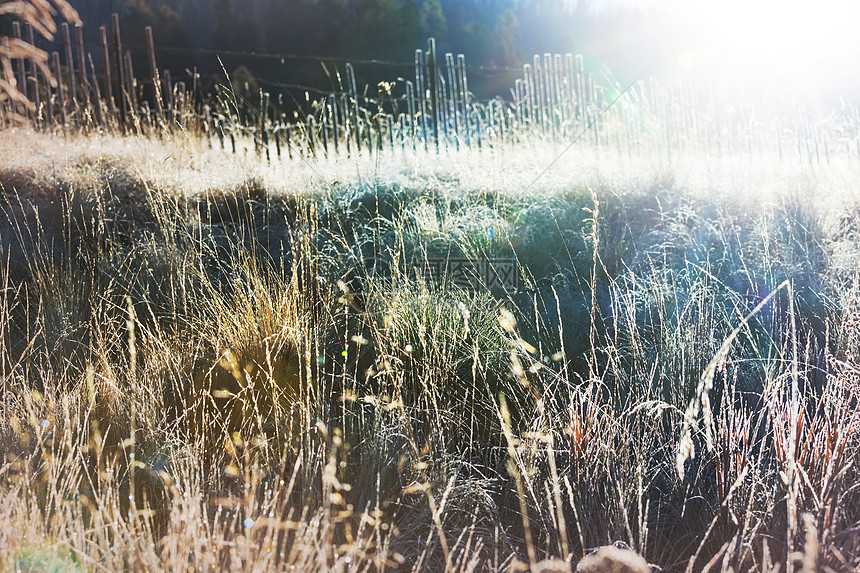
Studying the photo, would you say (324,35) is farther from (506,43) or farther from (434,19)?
(506,43)

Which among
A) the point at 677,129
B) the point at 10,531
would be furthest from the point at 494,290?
the point at 677,129

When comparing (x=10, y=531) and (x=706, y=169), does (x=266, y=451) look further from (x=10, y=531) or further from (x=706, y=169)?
(x=706, y=169)

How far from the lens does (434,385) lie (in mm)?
2270

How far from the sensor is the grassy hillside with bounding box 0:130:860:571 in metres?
1.86

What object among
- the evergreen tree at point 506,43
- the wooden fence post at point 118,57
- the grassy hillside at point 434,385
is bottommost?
the grassy hillside at point 434,385

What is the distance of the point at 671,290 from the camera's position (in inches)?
143

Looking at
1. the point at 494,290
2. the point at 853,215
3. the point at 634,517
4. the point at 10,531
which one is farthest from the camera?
the point at 853,215

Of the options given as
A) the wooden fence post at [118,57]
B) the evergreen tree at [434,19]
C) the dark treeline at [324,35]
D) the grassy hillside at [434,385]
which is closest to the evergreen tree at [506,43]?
the dark treeline at [324,35]

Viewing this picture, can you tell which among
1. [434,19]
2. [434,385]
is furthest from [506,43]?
[434,385]

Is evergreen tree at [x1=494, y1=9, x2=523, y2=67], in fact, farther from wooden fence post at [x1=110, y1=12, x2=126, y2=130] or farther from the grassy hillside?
the grassy hillside

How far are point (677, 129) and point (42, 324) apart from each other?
6.37 m

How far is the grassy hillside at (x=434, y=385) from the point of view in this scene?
6.12 feet

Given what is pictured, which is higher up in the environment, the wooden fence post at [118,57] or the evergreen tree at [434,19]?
the evergreen tree at [434,19]

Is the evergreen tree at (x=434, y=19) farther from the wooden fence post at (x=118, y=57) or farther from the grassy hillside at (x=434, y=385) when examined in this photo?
the grassy hillside at (x=434, y=385)
